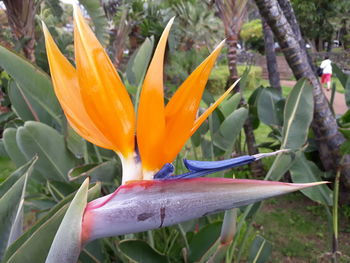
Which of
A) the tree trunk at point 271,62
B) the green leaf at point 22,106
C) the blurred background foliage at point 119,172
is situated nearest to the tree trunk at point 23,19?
the blurred background foliage at point 119,172

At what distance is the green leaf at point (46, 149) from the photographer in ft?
2.93

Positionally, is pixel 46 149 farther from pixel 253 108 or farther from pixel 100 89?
pixel 253 108

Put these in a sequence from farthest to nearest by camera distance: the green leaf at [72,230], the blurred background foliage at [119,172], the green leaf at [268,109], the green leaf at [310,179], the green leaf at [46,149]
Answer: the green leaf at [268,109], the green leaf at [310,179], the green leaf at [46,149], the blurred background foliage at [119,172], the green leaf at [72,230]

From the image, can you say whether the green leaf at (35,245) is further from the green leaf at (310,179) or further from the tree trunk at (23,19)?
the tree trunk at (23,19)

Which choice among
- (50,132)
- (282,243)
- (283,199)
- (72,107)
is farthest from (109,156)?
(283,199)

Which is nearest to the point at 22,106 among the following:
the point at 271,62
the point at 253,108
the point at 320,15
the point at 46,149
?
the point at 46,149

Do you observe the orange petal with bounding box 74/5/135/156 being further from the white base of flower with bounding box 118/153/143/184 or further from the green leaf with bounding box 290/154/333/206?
the green leaf with bounding box 290/154/333/206

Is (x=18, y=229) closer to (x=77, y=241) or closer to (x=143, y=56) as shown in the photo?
(x=77, y=241)

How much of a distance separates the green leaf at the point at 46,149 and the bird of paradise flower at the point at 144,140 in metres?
0.47

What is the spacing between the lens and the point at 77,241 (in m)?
0.39

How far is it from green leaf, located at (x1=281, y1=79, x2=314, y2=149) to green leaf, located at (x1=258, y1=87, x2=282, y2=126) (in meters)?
0.62

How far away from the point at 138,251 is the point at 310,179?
2.62ft

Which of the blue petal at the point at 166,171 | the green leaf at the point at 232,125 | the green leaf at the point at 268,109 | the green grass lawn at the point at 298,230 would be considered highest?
the blue petal at the point at 166,171

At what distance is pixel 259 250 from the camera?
3.64 ft
